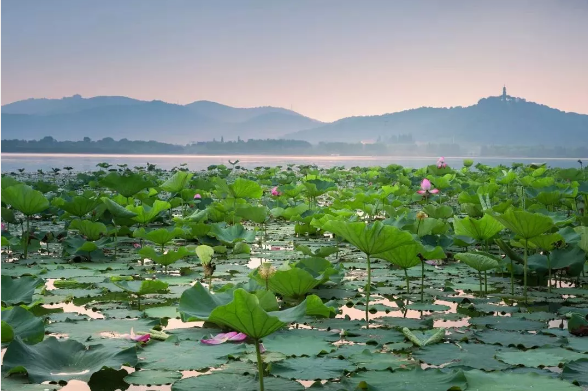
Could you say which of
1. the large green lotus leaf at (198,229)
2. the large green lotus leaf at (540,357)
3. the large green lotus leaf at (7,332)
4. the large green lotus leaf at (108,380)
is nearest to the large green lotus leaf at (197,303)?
the large green lotus leaf at (108,380)

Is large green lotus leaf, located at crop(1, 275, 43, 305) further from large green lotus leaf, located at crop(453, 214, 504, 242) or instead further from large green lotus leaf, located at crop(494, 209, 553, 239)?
large green lotus leaf, located at crop(453, 214, 504, 242)

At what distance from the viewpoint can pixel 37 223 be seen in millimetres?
5887

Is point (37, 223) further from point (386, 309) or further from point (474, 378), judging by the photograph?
point (474, 378)

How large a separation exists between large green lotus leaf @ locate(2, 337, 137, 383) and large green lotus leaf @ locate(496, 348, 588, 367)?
111 cm

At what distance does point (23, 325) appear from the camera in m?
1.86

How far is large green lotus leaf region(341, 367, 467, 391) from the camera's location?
5.14 feet

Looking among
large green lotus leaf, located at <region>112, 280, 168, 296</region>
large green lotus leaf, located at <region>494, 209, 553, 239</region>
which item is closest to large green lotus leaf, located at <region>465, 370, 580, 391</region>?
large green lotus leaf, located at <region>494, 209, 553, 239</region>

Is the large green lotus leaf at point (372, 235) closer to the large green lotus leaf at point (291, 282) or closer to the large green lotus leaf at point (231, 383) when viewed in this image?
the large green lotus leaf at point (291, 282)

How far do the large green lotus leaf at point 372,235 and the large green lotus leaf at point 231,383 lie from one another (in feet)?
2.16

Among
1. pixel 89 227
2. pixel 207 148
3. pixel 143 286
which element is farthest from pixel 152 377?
pixel 207 148

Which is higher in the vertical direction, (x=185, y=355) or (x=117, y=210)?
(x=117, y=210)

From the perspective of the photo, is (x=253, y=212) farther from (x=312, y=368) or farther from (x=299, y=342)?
(x=312, y=368)

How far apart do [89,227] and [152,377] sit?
Answer: 8.79ft

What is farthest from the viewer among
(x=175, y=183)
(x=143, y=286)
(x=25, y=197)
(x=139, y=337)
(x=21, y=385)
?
(x=175, y=183)
